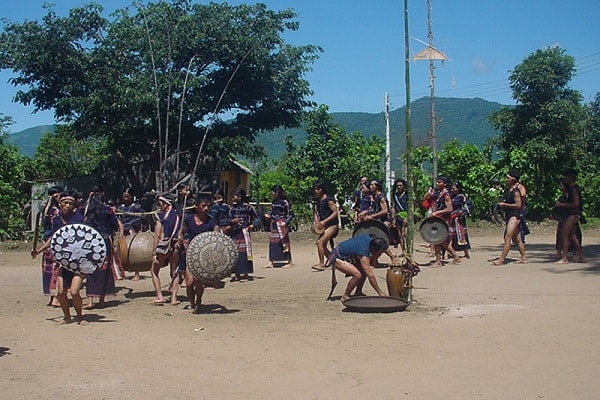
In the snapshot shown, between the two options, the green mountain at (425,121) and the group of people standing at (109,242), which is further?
the green mountain at (425,121)

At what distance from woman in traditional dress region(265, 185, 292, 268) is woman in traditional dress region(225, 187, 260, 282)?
807 millimetres

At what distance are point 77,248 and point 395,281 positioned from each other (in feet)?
13.1

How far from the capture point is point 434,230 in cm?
A: 1418

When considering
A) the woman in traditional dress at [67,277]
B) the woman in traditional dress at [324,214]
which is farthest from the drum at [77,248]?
the woman in traditional dress at [324,214]

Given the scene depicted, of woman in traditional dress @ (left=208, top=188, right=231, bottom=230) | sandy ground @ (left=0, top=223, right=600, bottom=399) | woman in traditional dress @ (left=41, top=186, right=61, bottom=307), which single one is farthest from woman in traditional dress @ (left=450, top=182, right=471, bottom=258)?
woman in traditional dress @ (left=41, top=186, right=61, bottom=307)

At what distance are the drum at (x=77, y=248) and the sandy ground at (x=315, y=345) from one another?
2.49ft

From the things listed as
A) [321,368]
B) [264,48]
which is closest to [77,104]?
[264,48]

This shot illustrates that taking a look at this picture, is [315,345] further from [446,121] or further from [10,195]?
[446,121]

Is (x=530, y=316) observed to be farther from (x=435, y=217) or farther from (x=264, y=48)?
(x=264, y=48)

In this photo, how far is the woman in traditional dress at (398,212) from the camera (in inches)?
561

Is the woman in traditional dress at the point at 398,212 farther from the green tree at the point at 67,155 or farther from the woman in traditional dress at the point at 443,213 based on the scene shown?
the green tree at the point at 67,155

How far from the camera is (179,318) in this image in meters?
9.40

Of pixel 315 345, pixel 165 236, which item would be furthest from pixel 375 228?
pixel 315 345

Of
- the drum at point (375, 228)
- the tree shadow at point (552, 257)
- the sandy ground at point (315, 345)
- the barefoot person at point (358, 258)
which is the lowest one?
the sandy ground at point (315, 345)
